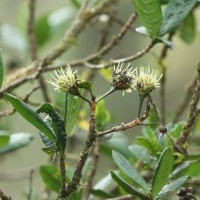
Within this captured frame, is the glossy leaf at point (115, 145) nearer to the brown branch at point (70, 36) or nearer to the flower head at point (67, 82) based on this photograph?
the brown branch at point (70, 36)

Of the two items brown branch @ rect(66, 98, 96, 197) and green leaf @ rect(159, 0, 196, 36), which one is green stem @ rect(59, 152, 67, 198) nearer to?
brown branch @ rect(66, 98, 96, 197)

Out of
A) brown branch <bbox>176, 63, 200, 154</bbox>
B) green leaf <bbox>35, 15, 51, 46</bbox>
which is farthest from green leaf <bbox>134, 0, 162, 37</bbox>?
green leaf <bbox>35, 15, 51, 46</bbox>

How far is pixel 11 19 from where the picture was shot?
12.4ft

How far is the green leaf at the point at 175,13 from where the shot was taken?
3.71 feet

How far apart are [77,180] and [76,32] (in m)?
0.82

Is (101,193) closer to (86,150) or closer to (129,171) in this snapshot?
(129,171)

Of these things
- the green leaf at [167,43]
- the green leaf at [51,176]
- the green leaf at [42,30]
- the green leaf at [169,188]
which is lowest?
the green leaf at [169,188]

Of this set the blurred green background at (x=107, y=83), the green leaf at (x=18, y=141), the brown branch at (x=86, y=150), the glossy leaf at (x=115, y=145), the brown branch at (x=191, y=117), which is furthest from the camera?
the blurred green background at (x=107, y=83)

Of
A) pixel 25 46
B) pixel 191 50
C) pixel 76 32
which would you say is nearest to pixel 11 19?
pixel 191 50

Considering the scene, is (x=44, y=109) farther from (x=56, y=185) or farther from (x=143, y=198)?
(x=56, y=185)

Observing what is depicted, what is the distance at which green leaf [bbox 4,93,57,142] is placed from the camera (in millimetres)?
832

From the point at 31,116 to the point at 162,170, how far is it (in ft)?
0.74

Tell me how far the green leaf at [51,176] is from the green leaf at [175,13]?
0.33 meters

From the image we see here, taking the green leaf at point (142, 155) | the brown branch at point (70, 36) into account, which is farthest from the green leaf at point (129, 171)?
the brown branch at point (70, 36)
